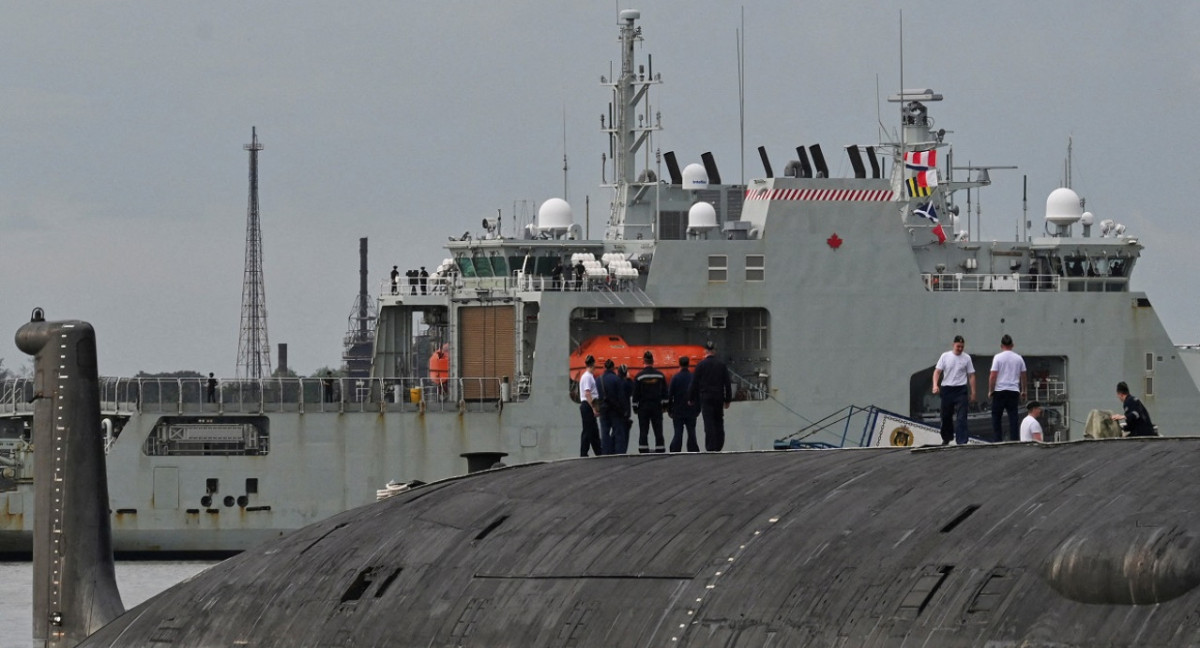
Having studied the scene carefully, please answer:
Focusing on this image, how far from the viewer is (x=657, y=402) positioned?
24312 mm

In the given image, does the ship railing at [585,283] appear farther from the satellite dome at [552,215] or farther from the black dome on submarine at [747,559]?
the black dome on submarine at [747,559]

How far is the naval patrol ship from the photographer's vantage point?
137 ft

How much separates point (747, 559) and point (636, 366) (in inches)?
1025

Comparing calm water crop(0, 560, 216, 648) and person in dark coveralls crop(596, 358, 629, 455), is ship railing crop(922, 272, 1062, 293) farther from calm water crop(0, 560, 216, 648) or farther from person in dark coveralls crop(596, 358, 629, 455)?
person in dark coveralls crop(596, 358, 629, 455)

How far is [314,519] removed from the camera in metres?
41.9

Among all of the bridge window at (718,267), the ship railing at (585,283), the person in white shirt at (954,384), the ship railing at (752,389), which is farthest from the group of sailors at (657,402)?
the ship railing at (752,389)

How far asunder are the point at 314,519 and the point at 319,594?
2385 centimetres

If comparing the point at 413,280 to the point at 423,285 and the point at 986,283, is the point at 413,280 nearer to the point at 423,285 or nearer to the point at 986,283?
the point at 423,285

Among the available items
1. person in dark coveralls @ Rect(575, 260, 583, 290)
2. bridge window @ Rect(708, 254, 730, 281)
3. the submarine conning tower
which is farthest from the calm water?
bridge window @ Rect(708, 254, 730, 281)

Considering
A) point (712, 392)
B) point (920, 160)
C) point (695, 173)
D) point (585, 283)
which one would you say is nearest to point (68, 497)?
point (712, 392)

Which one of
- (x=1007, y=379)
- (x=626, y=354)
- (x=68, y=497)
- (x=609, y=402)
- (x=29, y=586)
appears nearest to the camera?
(x=1007, y=379)

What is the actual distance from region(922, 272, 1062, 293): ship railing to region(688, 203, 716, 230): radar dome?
16.3 feet

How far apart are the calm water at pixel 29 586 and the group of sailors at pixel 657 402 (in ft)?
30.2

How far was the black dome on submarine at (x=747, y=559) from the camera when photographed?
12.8m
